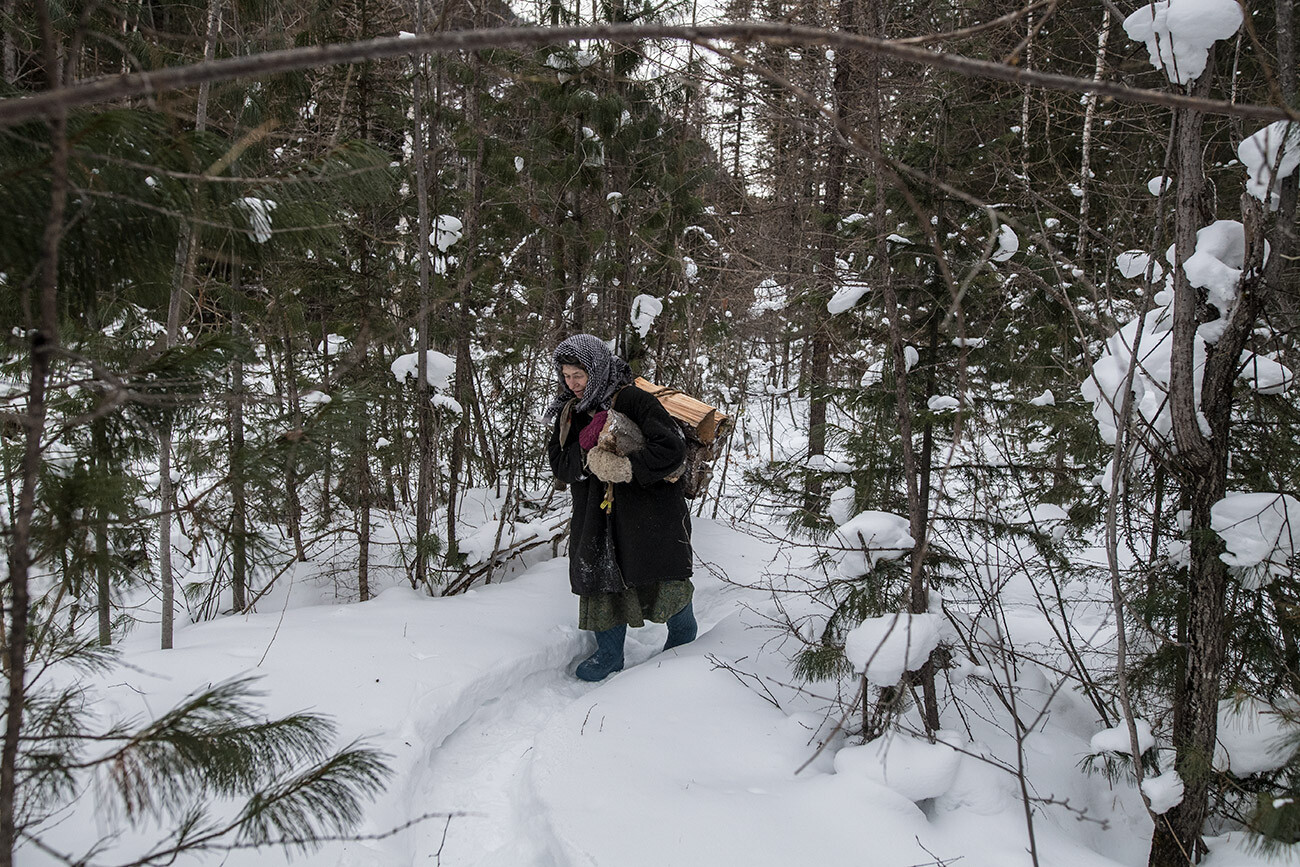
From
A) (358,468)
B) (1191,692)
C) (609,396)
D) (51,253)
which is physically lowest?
(1191,692)

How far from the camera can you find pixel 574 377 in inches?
154

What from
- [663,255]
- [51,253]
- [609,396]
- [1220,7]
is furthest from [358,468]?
[1220,7]

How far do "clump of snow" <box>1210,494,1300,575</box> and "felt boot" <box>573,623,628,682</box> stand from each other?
2769 millimetres

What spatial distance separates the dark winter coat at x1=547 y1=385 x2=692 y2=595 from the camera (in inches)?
156

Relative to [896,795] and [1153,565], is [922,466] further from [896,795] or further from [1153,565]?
[896,795]

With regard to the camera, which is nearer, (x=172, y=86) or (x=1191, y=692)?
(x=172, y=86)

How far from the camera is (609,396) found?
3.91 m

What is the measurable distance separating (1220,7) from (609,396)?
279cm

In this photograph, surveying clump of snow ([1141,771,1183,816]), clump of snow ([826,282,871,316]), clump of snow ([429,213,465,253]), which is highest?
clump of snow ([429,213,465,253])

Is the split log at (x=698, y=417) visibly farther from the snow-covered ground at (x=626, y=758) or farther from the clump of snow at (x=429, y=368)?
the clump of snow at (x=429, y=368)

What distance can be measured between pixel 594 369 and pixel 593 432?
0.33m

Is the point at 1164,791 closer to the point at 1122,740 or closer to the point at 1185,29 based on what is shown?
the point at 1122,740

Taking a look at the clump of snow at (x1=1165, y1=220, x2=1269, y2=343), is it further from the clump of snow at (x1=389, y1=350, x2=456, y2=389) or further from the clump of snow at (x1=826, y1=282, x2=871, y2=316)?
the clump of snow at (x1=389, y1=350, x2=456, y2=389)

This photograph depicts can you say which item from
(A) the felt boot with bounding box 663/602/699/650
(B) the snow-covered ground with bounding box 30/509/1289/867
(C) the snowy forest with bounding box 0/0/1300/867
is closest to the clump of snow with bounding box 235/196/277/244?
(C) the snowy forest with bounding box 0/0/1300/867
